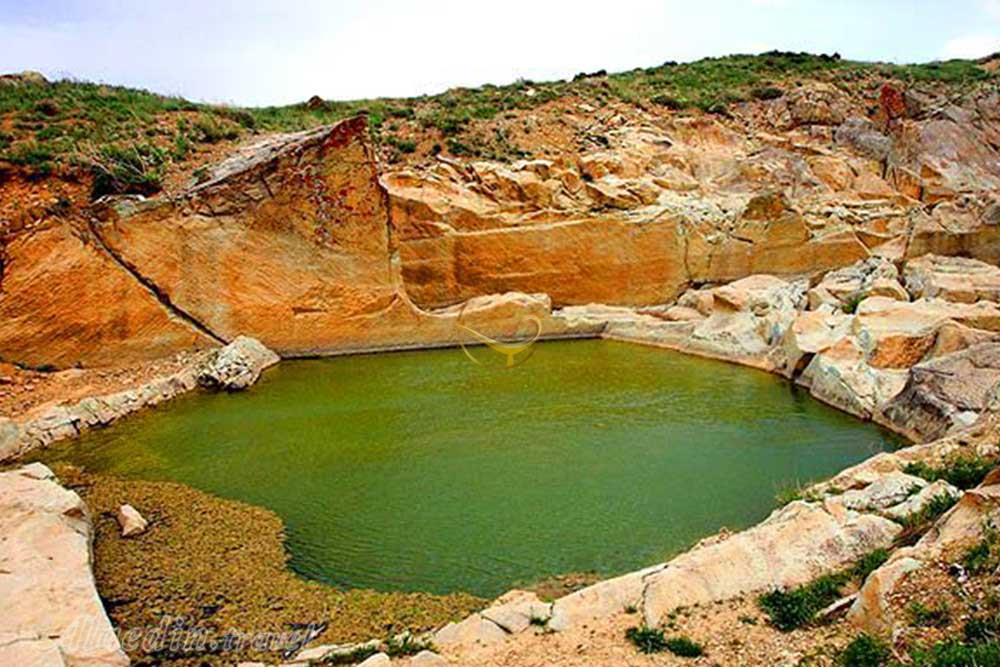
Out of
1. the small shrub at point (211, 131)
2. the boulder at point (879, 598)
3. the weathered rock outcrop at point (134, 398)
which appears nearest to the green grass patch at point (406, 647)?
the boulder at point (879, 598)

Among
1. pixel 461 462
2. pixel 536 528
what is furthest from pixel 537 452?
pixel 536 528

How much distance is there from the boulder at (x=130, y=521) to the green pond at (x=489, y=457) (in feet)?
3.97

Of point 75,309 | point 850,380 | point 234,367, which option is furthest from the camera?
point 234,367

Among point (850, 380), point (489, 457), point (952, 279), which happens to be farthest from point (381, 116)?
point (850, 380)

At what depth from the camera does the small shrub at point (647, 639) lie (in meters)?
4.83

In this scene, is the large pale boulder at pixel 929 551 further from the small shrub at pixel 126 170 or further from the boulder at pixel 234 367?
the small shrub at pixel 126 170

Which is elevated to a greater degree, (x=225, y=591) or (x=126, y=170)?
(x=126, y=170)

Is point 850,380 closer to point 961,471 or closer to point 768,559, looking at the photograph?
point 961,471

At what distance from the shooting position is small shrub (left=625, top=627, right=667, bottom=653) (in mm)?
4832

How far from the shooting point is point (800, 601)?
5035 millimetres

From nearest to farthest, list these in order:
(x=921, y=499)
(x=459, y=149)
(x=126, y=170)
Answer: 1. (x=921, y=499)
2. (x=126, y=170)
3. (x=459, y=149)

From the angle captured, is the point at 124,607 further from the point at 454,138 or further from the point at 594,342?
the point at 454,138

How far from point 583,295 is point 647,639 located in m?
14.1

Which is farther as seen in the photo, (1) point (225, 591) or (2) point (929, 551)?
(1) point (225, 591)
